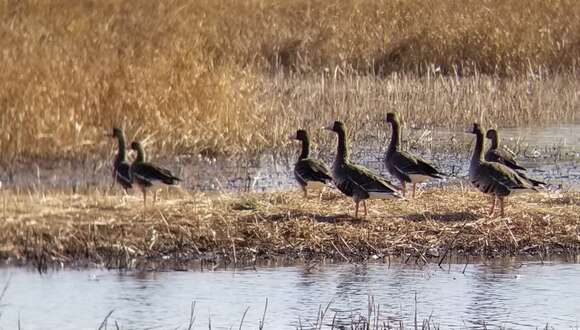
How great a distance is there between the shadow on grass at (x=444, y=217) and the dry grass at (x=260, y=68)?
4.05 m

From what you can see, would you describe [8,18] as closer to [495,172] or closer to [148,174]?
[148,174]

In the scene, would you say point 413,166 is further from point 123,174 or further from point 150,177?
point 123,174

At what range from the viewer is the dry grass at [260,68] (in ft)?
51.6

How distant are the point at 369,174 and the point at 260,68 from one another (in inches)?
438

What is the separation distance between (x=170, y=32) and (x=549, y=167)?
5410 mm

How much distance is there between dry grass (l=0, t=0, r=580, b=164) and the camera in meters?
15.7

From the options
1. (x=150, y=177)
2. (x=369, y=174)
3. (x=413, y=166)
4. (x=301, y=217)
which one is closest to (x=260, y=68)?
(x=413, y=166)

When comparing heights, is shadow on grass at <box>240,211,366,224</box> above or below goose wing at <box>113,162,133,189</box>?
below

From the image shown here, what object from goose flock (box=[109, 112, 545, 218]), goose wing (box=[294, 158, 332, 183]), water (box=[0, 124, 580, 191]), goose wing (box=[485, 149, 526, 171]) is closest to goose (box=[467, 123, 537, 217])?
goose flock (box=[109, 112, 545, 218])

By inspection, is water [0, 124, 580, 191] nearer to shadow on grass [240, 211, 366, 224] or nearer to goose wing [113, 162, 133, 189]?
goose wing [113, 162, 133, 189]

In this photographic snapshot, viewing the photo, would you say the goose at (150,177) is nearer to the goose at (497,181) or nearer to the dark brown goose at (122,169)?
the dark brown goose at (122,169)

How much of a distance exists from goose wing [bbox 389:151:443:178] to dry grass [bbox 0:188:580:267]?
435 millimetres

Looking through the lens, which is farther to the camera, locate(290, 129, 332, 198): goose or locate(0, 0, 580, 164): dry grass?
locate(0, 0, 580, 164): dry grass

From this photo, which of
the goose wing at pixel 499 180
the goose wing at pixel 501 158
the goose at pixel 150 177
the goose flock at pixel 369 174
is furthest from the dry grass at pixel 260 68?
the goose wing at pixel 499 180
